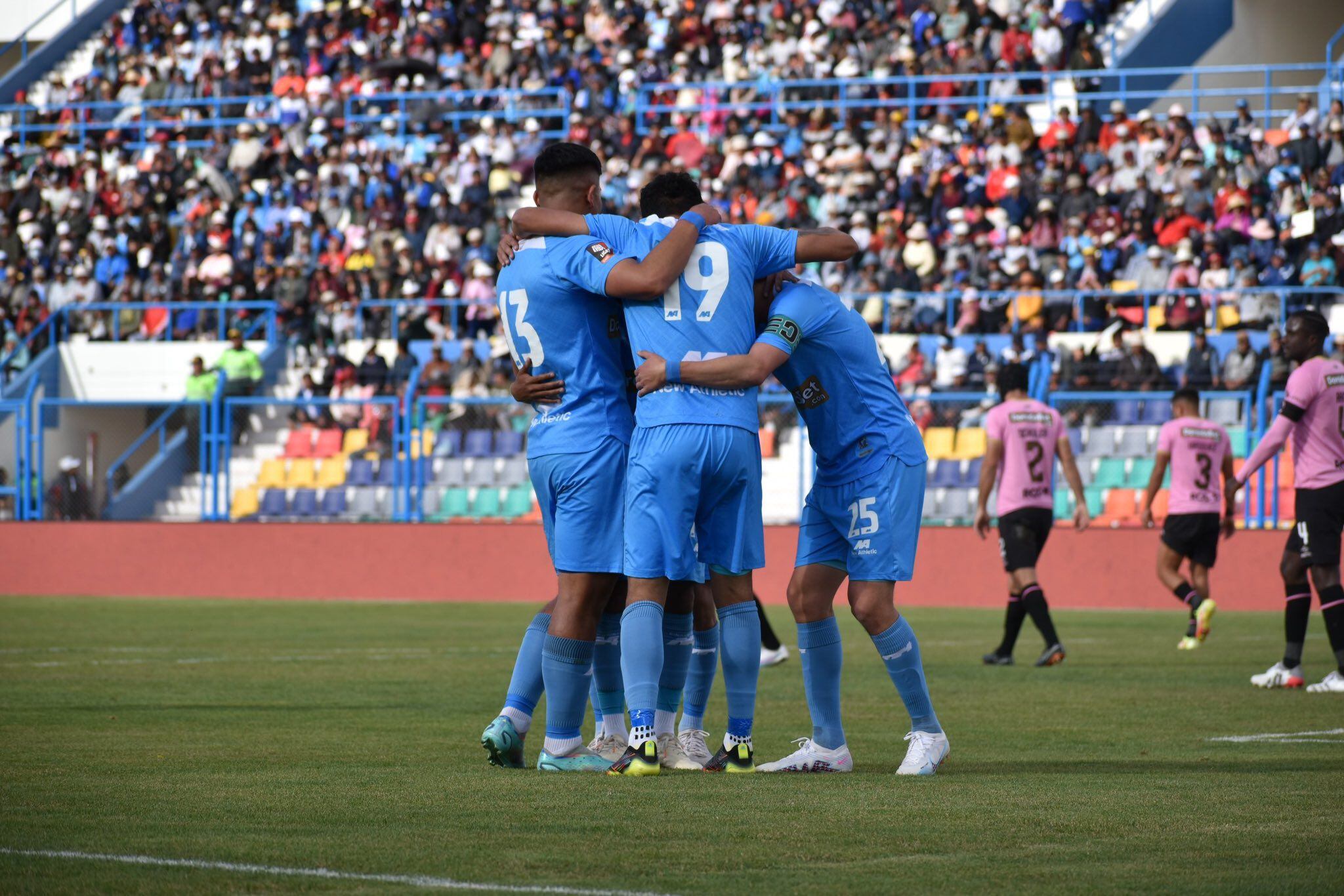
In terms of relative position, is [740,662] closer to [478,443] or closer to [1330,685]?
[1330,685]

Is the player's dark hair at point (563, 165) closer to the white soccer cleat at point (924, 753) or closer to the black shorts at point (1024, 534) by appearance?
the white soccer cleat at point (924, 753)

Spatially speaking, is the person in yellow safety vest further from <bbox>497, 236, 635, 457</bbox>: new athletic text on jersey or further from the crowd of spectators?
<bbox>497, 236, 635, 457</bbox>: new athletic text on jersey

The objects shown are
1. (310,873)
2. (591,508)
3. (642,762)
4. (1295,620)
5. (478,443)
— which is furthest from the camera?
(478,443)

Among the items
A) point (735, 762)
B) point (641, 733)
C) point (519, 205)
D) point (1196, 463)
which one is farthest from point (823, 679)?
point (519, 205)

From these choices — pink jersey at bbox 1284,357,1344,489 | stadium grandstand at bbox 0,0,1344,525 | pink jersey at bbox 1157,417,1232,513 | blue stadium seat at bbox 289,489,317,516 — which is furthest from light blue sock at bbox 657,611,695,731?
blue stadium seat at bbox 289,489,317,516

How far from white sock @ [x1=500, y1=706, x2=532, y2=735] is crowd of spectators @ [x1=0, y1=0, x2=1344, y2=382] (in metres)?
14.0

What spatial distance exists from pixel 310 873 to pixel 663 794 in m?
1.72

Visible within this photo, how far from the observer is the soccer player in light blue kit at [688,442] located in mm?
6543

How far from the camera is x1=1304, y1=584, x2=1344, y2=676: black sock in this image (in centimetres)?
1093

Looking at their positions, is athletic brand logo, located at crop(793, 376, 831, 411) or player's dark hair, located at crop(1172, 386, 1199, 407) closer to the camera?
athletic brand logo, located at crop(793, 376, 831, 411)

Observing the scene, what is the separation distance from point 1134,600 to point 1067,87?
11.2 m

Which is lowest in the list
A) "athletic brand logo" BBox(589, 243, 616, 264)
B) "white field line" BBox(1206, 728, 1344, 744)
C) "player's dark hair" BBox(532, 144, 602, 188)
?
"white field line" BBox(1206, 728, 1344, 744)

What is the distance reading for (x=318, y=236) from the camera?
2953 centimetres

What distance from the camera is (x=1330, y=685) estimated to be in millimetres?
10836
